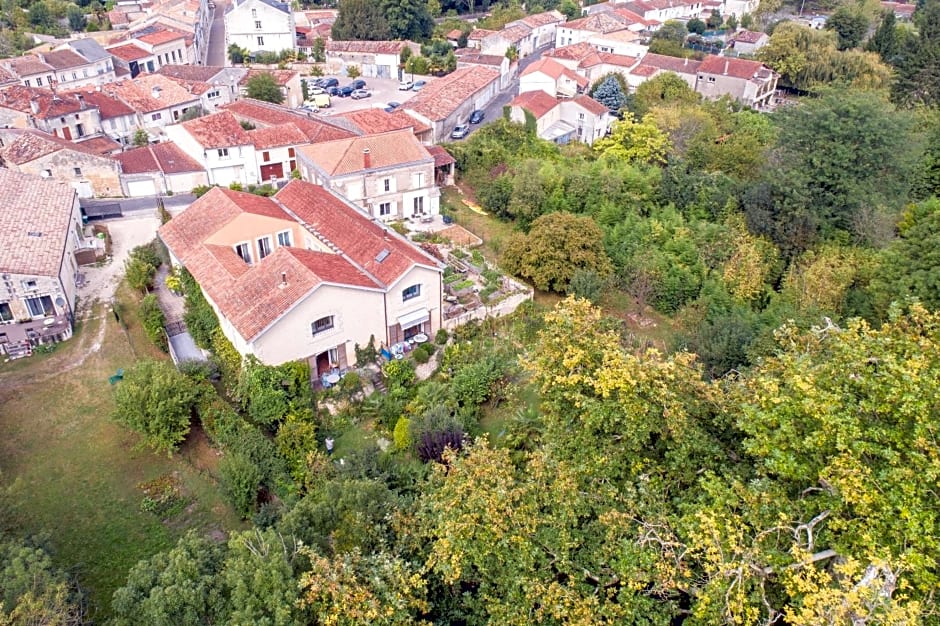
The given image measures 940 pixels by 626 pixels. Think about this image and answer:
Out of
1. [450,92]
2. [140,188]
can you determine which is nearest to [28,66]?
[140,188]

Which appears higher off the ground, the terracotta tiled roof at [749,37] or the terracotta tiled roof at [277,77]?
the terracotta tiled roof at [749,37]

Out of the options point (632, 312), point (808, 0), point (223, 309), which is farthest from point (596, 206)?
point (808, 0)

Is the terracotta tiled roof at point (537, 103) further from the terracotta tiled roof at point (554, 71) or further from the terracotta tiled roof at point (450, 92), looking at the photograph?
the terracotta tiled roof at point (450, 92)

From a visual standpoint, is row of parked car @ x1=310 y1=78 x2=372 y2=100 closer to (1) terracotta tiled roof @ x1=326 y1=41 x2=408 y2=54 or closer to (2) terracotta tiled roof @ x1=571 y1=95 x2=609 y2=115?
(1) terracotta tiled roof @ x1=326 y1=41 x2=408 y2=54

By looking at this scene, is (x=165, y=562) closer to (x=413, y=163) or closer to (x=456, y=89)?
(x=413, y=163)

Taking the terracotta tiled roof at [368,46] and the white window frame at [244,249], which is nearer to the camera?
the white window frame at [244,249]

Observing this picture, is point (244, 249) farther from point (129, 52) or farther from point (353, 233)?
point (129, 52)

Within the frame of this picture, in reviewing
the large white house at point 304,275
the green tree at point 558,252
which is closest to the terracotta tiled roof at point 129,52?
the large white house at point 304,275
